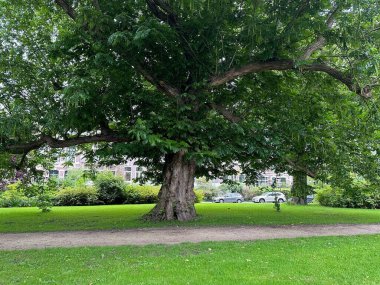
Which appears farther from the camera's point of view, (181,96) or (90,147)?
(90,147)

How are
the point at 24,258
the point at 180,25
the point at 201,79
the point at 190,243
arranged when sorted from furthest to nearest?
the point at 201,79, the point at 180,25, the point at 190,243, the point at 24,258

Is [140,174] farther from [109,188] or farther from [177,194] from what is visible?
[109,188]

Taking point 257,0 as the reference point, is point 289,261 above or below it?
below

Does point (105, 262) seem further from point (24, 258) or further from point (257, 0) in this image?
point (257, 0)

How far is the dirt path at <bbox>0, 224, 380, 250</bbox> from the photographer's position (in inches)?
340

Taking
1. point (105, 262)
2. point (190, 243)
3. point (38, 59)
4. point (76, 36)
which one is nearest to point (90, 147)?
point (38, 59)

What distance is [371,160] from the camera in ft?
44.7

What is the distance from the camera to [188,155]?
10.8 metres

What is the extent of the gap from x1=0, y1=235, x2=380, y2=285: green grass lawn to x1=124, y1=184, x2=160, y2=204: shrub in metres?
21.5

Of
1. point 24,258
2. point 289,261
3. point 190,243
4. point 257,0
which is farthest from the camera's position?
point 257,0

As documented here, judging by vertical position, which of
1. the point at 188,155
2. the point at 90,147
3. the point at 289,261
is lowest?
the point at 289,261

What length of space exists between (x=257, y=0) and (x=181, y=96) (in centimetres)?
364

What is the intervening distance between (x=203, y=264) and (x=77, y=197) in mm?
23705

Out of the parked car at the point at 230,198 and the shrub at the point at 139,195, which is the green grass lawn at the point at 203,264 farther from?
the parked car at the point at 230,198
